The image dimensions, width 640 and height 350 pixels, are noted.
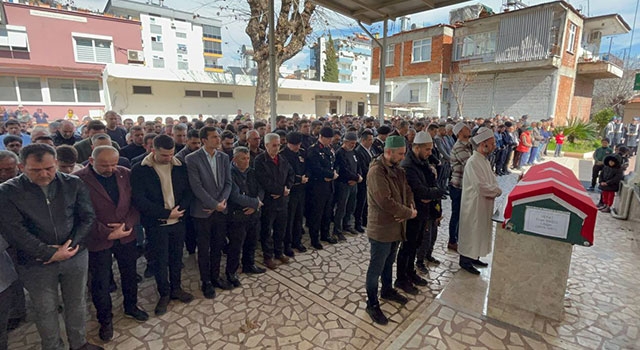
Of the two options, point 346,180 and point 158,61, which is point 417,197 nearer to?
point 346,180

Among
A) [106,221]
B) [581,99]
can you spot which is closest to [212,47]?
[581,99]

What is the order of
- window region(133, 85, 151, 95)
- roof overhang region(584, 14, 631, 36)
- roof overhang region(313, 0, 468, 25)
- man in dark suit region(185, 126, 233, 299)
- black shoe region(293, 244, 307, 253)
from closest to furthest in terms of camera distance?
1. man in dark suit region(185, 126, 233, 299)
2. black shoe region(293, 244, 307, 253)
3. roof overhang region(313, 0, 468, 25)
4. window region(133, 85, 151, 95)
5. roof overhang region(584, 14, 631, 36)

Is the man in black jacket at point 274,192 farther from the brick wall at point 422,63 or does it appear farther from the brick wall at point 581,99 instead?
the brick wall at point 581,99

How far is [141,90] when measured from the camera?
17469mm

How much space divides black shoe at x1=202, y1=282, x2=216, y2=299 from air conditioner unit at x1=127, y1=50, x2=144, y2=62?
2337 cm

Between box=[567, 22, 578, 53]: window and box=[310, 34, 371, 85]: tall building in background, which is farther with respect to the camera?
box=[310, 34, 371, 85]: tall building in background

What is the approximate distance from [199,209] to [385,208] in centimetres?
216

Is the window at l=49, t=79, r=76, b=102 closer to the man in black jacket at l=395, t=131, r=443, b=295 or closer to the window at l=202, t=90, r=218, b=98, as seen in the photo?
the window at l=202, t=90, r=218, b=98

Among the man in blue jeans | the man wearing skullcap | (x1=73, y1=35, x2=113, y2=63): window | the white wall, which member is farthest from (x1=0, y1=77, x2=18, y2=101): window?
the man wearing skullcap

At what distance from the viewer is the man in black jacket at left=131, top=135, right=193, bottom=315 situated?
3.35 m

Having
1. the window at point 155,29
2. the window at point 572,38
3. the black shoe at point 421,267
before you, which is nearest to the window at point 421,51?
the window at point 572,38

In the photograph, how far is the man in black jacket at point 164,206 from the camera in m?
3.35

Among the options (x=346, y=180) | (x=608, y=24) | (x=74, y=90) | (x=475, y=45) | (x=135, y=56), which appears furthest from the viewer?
(x=475, y=45)

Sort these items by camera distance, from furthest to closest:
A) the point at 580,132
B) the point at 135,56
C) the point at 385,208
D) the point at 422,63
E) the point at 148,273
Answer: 1. the point at 422,63
2. the point at 135,56
3. the point at 580,132
4. the point at 148,273
5. the point at 385,208
